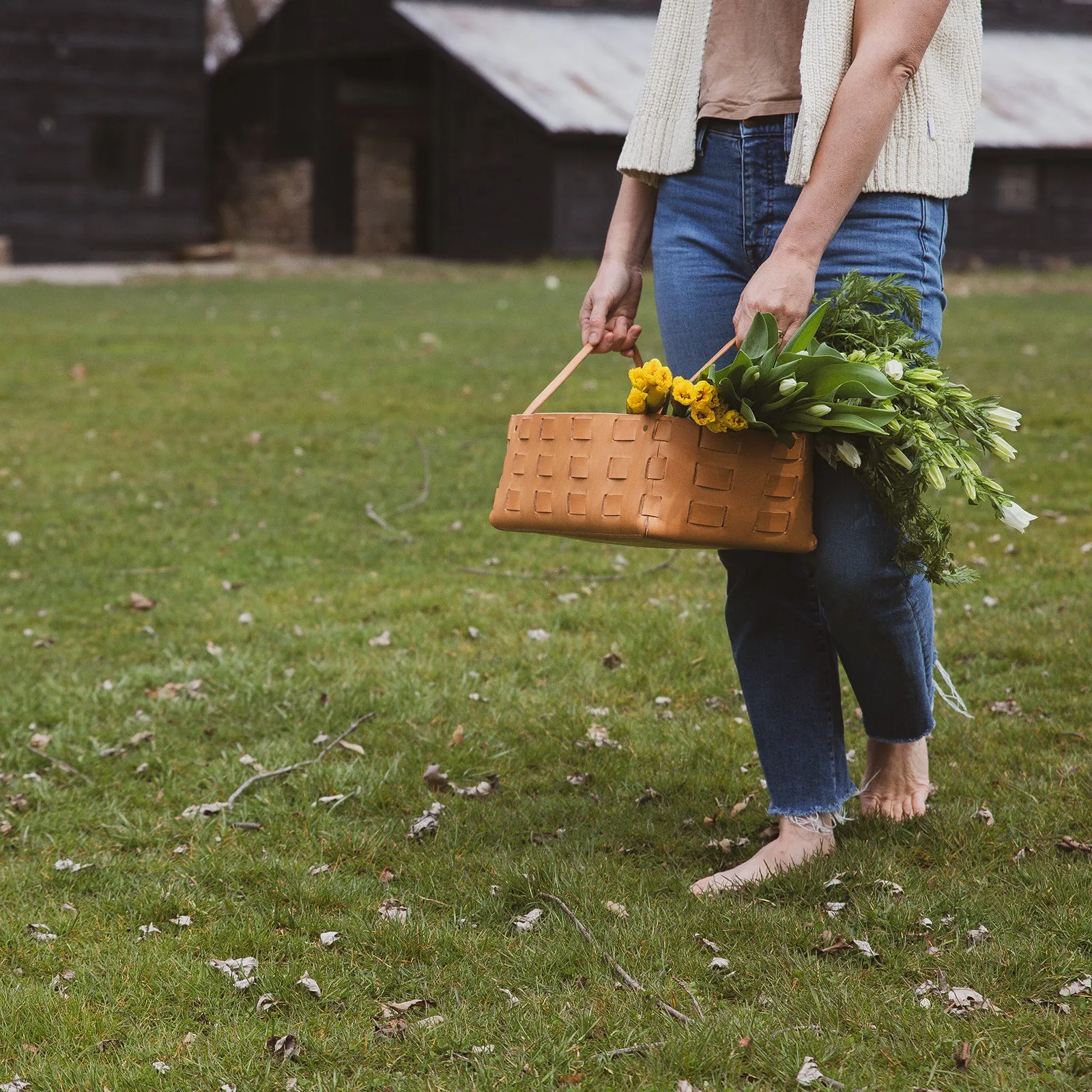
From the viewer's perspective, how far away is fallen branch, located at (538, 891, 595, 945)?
2574mm

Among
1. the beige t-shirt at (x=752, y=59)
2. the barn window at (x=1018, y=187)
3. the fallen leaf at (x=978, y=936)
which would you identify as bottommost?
the fallen leaf at (x=978, y=936)

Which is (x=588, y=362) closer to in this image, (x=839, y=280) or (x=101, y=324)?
(x=101, y=324)

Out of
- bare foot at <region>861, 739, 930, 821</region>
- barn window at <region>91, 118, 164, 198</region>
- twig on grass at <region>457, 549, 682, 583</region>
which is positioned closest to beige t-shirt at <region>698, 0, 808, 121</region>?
bare foot at <region>861, 739, 930, 821</region>

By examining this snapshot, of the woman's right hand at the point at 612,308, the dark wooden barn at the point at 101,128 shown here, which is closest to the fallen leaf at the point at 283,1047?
the woman's right hand at the point at 612,308

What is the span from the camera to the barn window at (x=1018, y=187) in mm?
23109

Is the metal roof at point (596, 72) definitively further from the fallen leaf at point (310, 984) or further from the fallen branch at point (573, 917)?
the fallen leaf at point (310, 984)

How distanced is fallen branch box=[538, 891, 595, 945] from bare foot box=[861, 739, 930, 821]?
2.42 feet

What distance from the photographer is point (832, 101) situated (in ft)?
7.57

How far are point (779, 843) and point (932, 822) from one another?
1.25 ft

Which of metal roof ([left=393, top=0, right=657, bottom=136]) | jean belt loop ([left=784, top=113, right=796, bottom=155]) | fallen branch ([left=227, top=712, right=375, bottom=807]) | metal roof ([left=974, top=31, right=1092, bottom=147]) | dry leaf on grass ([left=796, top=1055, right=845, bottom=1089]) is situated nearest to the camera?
dry leaf on grass ([left=796, top=1055, right=845, bottom=1089])

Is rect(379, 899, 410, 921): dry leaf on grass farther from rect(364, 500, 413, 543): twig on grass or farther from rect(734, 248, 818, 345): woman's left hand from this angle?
rect(364, 500, 413, 543): twig on grass

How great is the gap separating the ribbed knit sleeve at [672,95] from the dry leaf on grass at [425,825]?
1552 millimetres

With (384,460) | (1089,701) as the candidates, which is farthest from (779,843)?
(384,460)

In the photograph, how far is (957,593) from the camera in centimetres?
491
